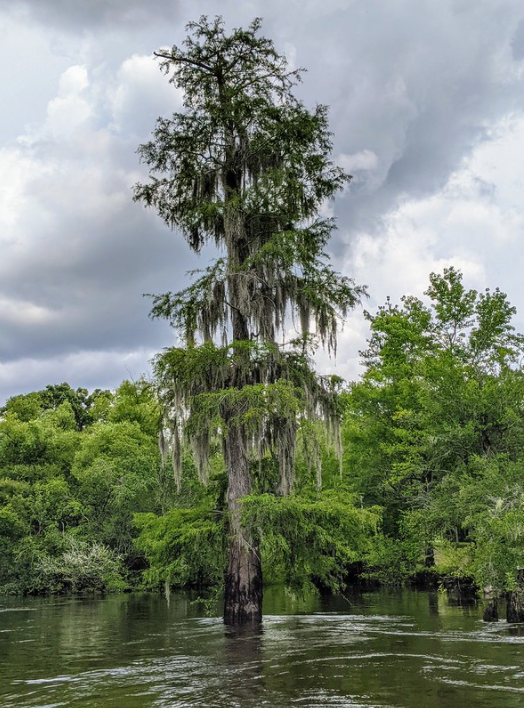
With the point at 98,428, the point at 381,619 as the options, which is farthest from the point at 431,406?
the point at 98,428

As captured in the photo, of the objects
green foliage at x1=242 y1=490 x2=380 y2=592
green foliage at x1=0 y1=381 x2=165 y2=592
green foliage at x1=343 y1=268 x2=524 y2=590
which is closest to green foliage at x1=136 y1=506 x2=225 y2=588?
green foliage at x1=242 y1=490 x2=380 y2=592

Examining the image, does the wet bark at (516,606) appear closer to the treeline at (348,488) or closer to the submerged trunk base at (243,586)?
the treeline at (348,488)

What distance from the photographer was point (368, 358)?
40.8 m

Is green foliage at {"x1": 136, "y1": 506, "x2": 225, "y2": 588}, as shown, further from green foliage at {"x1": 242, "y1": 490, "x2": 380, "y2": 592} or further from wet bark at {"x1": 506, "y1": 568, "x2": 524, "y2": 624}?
wet bark at {"x1": 506, "y1": 568, "x2": 524, "y2": 624}

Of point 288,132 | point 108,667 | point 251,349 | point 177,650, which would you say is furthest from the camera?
point 288,132

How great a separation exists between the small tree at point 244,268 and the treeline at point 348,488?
39.0 inches

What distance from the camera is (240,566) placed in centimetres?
1627

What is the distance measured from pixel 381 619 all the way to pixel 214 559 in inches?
210

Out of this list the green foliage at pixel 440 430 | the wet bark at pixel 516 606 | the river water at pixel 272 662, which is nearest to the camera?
the river water at pixel 272 662

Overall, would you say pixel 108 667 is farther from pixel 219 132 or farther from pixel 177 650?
pixel 219 132

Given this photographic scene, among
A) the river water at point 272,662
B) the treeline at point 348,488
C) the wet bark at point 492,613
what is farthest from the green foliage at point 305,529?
the wet bark at point 492,613

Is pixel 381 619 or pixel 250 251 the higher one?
pixel 250 251

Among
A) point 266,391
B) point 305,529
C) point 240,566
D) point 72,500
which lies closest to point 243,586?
point 240,566

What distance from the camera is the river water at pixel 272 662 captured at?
831cm
